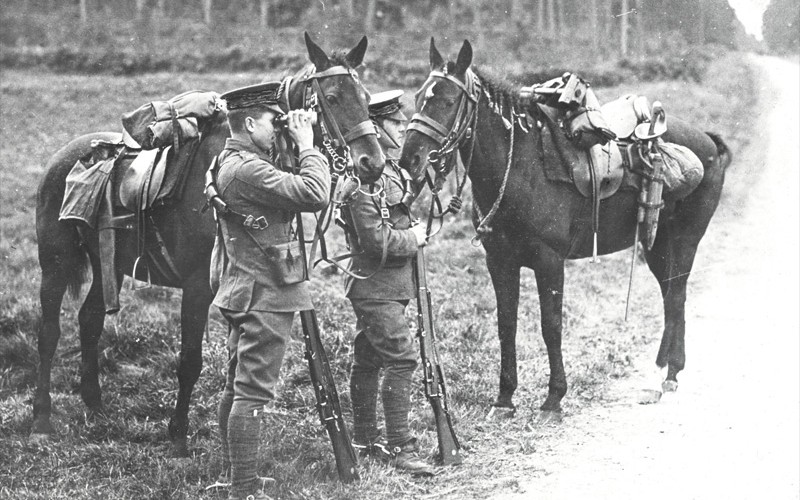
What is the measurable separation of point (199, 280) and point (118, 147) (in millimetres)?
1404

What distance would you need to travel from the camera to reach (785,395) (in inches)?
236

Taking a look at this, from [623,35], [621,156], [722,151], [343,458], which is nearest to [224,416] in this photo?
[343,458]

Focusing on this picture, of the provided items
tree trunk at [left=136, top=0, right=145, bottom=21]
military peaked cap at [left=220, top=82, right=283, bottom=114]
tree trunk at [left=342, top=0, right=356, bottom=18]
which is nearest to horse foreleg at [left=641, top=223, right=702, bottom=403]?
military peaked cap at [left=220, top=82, right=283, bottom=114]

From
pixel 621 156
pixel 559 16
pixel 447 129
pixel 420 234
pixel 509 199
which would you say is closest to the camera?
pixel 420 234

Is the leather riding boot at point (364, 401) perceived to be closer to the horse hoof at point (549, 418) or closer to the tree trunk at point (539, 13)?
the horse hoof at point (549, 418)

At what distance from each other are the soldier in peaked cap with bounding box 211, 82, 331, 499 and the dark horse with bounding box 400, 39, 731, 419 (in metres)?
1.16

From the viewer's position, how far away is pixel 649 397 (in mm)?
6027

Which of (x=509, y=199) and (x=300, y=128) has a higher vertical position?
(x=300, y=128)

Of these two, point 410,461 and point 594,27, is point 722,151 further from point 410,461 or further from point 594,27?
point 594,27

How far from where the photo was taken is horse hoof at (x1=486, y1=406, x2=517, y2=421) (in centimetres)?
566

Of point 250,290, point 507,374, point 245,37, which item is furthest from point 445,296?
point 245,37

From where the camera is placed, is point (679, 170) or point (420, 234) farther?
point (679, 170)

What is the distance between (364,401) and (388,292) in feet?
2.64

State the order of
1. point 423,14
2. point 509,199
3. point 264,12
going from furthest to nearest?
point 423,14 < point 264,12 < point 509,199
